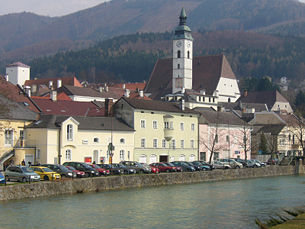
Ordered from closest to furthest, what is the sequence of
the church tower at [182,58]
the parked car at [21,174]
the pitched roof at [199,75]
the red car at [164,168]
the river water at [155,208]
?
1. the river water at [155,208]
2. the parked car at [21,174]
3. the red car at [164,168]
4. the church tower at [182,58]
5. the pitched roof at [199,75]

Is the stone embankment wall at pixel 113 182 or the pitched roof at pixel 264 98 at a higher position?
the pitched roof at pixel 264 98

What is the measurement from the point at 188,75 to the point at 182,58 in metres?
5.41

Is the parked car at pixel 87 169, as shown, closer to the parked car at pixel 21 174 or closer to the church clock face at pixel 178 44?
the parked car at pixel 21 174

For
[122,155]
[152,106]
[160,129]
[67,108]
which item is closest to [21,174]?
[122,155]

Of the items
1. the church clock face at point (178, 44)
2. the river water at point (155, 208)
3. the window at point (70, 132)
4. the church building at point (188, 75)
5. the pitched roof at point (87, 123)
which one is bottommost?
the river water at point (155, 208)

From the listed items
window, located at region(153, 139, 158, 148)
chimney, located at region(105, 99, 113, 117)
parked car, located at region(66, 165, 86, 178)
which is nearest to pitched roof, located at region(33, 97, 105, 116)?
chimney, located at region(105, 99, 113, 117)

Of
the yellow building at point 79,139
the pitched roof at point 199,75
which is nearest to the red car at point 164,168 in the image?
the yellow building at point 79,139

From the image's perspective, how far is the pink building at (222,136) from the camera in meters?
93.4

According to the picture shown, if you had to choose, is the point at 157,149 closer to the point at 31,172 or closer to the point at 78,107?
the point at 78,107

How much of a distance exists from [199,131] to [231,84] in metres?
96.9

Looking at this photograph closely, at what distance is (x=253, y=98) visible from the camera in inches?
7008

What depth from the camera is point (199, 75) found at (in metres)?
189

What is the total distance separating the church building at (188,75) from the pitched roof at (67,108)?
78.8m

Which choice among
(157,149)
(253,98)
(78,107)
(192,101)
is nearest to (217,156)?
(157,149)
